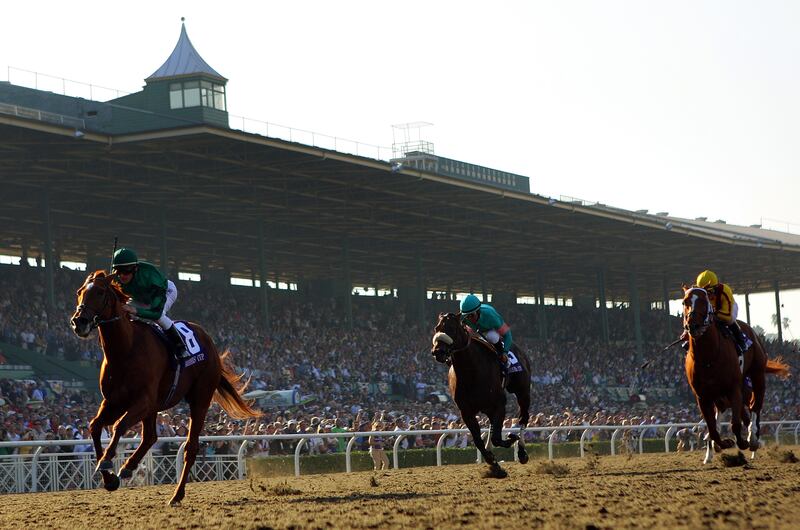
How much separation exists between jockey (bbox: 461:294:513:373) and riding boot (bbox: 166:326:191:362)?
359 centimetres

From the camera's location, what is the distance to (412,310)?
4884cm

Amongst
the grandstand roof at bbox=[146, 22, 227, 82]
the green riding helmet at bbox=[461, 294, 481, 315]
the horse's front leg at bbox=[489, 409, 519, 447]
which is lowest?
the horse's front leg at bbox=[489, 409, 519, 447]

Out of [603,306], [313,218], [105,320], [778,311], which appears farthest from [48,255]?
[778,311]

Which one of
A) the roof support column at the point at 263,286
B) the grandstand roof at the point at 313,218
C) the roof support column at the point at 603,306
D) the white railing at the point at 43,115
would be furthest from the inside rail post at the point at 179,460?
the roof support column at the point at 603,306

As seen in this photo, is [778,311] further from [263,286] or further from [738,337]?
[738,337]

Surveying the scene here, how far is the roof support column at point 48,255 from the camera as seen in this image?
29.8 meters

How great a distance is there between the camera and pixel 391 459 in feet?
61.0

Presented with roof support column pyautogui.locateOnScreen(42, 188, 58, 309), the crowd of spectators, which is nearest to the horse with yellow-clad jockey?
the crowd of spectators

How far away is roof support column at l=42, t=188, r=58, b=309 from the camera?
97.9 ft

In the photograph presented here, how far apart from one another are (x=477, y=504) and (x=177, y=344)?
10.1 ft

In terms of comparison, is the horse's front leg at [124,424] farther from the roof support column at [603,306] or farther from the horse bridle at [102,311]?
the roof support column at [603,306]

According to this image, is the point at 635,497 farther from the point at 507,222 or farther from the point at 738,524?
the point at 507,222

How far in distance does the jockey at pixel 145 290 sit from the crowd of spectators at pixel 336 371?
6764 millimetres

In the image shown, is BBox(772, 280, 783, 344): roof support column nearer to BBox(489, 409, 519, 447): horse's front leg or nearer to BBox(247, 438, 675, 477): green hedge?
BBox(247, 438, 675, 477): green hedge
